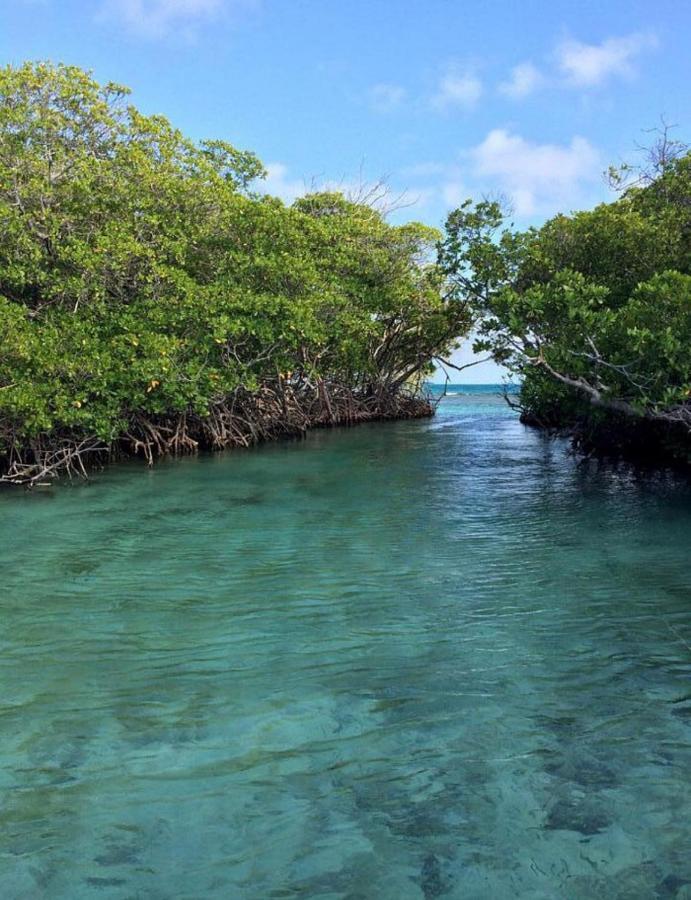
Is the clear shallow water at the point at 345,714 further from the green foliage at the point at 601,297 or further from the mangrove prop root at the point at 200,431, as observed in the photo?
the mangrove prop root at the point at 200,431

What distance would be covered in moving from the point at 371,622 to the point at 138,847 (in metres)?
2.49

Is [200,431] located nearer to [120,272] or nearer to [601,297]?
[120,272]

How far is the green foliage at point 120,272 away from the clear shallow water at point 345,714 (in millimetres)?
3781

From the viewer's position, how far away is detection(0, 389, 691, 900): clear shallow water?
2.52 m

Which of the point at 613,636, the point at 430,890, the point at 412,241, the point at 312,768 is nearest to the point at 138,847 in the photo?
the point at 312,768

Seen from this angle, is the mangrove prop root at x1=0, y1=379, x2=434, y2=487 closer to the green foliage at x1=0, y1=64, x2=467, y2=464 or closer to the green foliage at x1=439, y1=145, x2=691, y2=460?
the green foliage at x1=0, y1=64, x2=467, y2=464

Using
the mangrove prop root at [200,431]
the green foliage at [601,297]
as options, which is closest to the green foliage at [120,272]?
the mangrove prop root at [200,431]

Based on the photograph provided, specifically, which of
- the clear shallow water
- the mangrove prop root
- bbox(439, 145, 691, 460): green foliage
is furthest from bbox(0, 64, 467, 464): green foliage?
the clear shallow water

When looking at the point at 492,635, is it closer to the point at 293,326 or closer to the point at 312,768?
the point at 312,768

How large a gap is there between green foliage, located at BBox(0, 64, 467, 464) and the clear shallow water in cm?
378

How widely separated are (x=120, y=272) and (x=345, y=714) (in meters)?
10.0

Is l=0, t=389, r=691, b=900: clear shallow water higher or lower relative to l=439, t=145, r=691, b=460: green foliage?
lower

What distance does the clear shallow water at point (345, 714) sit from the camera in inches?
99.3

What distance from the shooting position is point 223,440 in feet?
52.7
